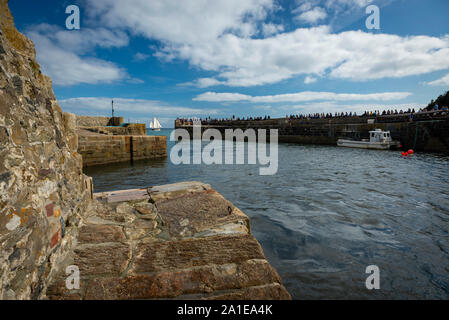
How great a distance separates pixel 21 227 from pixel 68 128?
1.78 m

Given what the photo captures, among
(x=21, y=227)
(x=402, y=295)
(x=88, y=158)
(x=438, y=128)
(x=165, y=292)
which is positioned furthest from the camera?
(x=438, y=128)

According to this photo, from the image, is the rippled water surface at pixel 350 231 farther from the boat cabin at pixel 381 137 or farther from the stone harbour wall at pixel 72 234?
the boat cabin at pixel 381 137

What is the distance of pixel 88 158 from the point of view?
13328 mm

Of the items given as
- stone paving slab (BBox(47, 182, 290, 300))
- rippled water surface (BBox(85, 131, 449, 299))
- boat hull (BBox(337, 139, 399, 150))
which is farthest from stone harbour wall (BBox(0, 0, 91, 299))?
boat hull (BBox(337, 139, 399, 150))

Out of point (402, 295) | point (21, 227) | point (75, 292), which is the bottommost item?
point (402, 295)

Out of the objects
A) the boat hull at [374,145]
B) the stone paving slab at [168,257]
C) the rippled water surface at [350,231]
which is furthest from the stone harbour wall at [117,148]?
the boat hull at [374,145]

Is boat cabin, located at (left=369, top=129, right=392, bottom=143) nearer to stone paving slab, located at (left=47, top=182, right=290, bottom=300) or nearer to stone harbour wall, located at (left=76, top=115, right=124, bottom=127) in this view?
stone paving slab, located at (left=47, top=182, right=290, bottom=300)

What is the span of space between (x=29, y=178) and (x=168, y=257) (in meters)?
1.33

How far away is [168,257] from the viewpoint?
224 centimetres

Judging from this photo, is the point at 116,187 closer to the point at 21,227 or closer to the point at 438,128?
the point at 21,227

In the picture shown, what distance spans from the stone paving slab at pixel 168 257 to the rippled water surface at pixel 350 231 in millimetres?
1125

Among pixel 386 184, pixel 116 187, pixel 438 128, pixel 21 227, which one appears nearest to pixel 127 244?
pixel 21 227

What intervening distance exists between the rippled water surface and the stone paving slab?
44.3 inches
